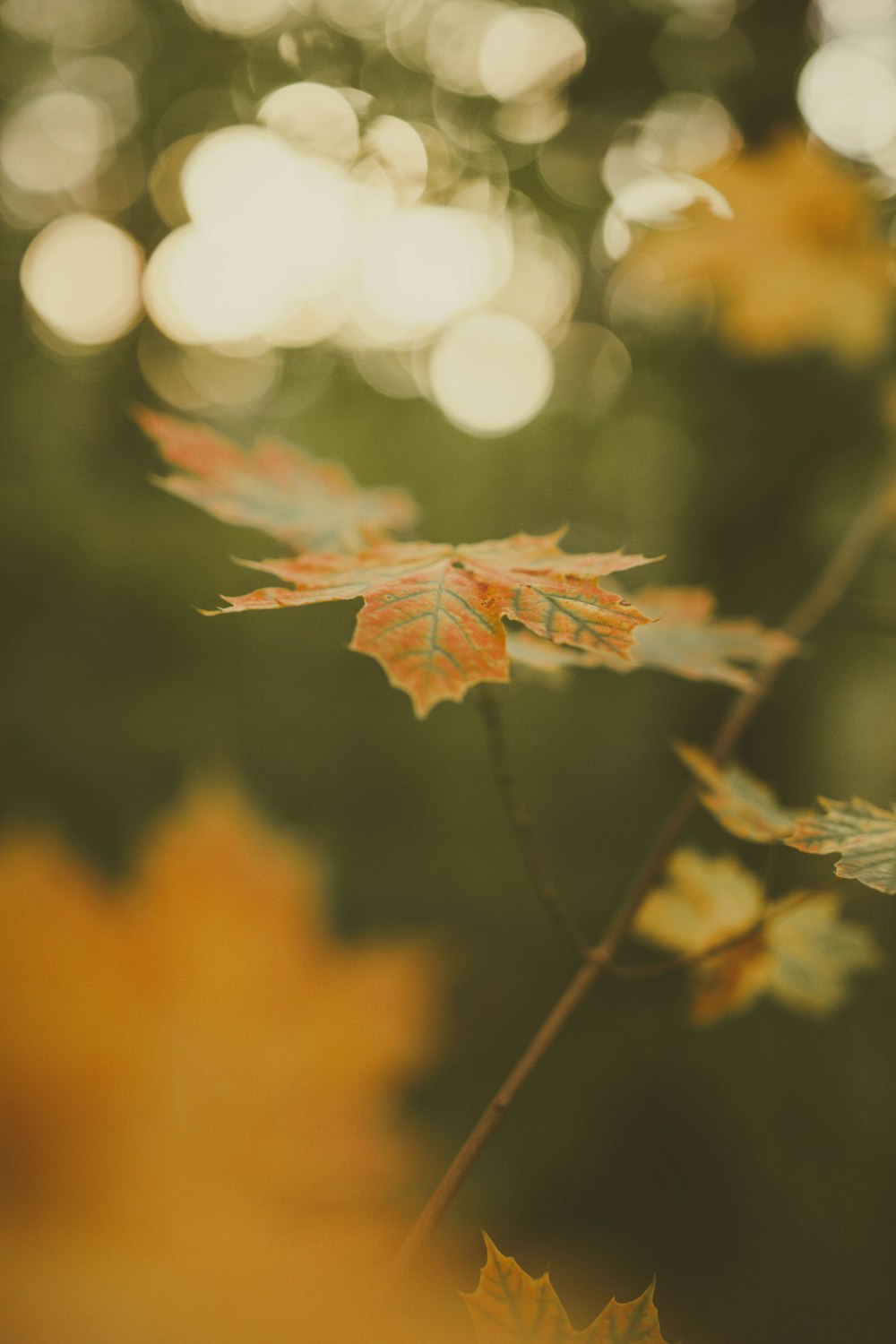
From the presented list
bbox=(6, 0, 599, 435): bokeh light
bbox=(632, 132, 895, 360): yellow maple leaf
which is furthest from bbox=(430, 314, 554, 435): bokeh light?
bbox=(632, 132, 895, 360): yellow maple leaf

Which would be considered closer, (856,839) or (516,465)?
(856,839)

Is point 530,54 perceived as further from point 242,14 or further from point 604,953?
point 604,953

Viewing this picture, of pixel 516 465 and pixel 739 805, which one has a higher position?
pixel 516 465

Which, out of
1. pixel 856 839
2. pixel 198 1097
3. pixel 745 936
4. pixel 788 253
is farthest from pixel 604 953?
pixel 788 253

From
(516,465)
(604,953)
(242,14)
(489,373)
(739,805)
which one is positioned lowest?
(604,953)

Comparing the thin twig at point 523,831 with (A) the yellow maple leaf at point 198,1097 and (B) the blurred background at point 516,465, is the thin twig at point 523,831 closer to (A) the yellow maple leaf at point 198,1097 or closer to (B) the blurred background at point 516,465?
(A) the yellow maple leaf at point 198,1097

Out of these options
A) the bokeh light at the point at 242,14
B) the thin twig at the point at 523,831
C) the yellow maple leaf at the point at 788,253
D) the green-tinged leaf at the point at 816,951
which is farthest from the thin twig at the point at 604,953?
the bokeh light at the point at 242,14

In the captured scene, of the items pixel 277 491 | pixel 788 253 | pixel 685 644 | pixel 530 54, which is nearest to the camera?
pixel 685 644
